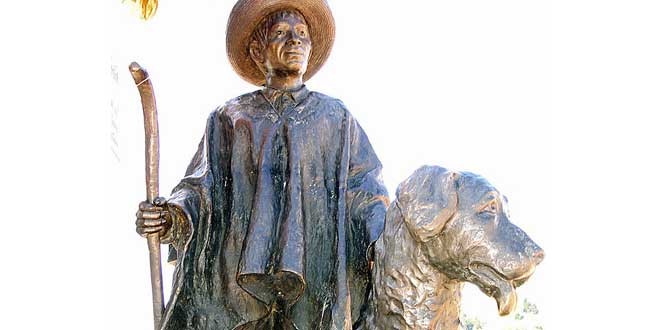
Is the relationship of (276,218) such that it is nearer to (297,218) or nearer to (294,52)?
(297,218)

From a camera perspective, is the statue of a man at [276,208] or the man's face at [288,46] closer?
the statue of a man at [276,208]

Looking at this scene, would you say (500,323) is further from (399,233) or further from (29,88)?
(399,233)

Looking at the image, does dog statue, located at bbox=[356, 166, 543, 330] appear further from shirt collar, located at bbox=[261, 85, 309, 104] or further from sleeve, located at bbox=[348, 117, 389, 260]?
shirt collar, located at bbox=[261, 85, 309, 104]

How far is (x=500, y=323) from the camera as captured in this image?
8.55 metres

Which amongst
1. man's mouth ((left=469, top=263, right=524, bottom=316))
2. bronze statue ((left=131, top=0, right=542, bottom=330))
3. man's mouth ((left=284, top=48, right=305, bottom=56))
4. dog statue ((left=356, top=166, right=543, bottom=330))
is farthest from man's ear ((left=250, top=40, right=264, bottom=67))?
man's mouth ((left=469, top=263, right=524, bottom=316))

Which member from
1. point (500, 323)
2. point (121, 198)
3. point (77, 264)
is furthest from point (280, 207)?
point (500, 323)

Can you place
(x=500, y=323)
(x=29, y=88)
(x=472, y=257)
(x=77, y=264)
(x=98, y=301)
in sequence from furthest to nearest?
(x=500, y=323) < (x=98, y=301) < (x=77, y=264) < (x=29, y=88) < (x=472, y=257)

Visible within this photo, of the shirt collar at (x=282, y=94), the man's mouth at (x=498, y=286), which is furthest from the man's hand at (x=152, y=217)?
the man's mouth at (x=498, y=286)

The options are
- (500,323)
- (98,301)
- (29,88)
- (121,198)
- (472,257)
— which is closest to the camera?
(472,257)

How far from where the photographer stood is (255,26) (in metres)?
2.88

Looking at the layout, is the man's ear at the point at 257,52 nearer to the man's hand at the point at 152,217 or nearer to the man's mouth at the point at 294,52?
the man's mouth at the point at 294,52

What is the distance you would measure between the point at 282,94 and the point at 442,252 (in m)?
0.65

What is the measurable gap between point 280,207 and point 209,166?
22cm

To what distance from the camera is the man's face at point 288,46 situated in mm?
2820
